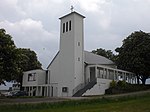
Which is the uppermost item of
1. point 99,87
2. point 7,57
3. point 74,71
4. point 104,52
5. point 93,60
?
point 104,52

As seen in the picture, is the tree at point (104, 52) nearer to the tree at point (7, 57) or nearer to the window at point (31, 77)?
the window at point (31, 77)

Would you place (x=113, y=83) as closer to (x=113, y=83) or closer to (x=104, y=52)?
(x=113, y=83)

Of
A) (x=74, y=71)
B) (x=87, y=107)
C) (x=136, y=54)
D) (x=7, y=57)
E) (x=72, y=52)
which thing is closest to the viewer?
(x=87, y=107)

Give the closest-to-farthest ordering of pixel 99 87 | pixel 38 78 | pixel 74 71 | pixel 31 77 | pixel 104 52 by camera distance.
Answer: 1. pixel 99 87
2. pixel 74 71
3. pixel 38 78
4. pixel 31 77
5. pixel 104 52

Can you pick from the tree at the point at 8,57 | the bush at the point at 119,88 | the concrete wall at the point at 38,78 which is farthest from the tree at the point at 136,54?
the tree at the point at 8,57

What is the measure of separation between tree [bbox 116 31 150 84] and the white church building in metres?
2.12

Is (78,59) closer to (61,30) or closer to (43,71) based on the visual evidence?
(61,30)

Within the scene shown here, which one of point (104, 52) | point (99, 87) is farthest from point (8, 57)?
point (104, 52)

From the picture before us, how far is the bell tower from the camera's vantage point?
44.1 metres

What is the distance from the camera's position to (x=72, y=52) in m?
Answer: 44.6

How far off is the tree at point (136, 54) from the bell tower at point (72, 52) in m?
9.70

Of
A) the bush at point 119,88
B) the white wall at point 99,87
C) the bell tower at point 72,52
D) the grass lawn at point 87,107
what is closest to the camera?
the grass lawn at point 87,107

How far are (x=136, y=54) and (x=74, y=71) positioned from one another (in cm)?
1303

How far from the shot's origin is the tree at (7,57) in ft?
90.3
